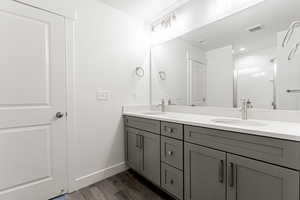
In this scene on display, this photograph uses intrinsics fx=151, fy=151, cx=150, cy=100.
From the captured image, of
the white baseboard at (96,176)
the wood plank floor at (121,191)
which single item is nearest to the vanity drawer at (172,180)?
the wood plank floor at (121,191)

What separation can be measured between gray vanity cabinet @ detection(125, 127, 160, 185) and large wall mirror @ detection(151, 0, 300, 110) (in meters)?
0.76

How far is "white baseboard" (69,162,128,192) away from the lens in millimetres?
1782

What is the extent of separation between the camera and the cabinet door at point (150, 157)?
167 centimetres

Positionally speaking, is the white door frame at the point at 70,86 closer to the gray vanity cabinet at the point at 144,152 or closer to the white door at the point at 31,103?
the white door at the point at 31,103

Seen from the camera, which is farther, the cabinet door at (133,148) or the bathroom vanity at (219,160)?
the cabinet door at (133,148)

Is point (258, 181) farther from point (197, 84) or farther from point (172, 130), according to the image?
point (197, 84)

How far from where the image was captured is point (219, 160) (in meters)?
1.13

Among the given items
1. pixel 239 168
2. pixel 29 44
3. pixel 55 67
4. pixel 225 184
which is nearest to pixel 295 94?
pixel 239 168

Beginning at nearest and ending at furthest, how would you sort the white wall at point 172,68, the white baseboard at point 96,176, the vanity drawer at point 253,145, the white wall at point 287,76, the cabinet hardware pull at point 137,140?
the vanity drawer at point 253,145
the white wall at point 287,76
the white baseboard at point 96,176
the cabinet hardware pull at point 137,140
the white wall at point 172,68

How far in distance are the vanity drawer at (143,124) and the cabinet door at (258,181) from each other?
799 mm

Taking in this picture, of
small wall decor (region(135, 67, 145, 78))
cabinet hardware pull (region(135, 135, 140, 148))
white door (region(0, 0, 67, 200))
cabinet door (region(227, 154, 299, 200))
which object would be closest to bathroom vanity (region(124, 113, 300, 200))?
cabinet door (region(227, 154, 299, 200))

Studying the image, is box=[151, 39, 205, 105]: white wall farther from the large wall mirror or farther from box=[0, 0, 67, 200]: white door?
box=[0, 0, 67, 200]: white door

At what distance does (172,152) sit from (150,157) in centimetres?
38

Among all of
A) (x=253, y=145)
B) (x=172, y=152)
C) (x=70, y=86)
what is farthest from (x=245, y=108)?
(x=70, y=86)
